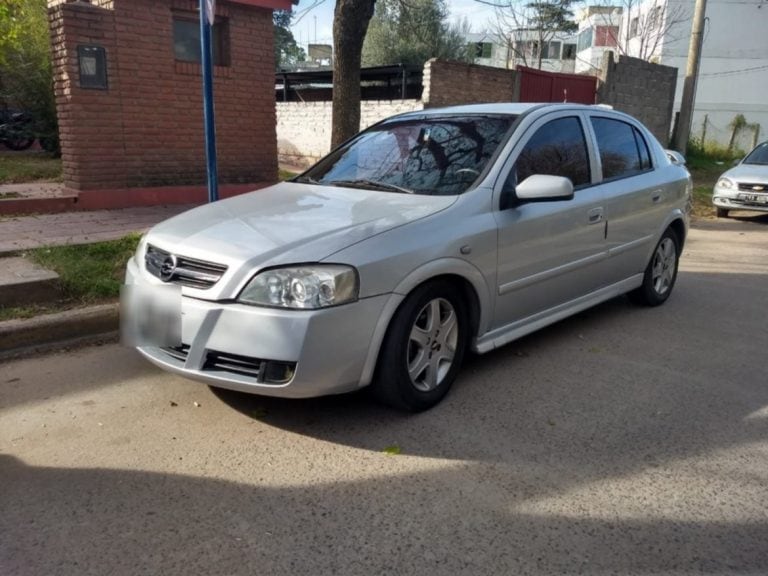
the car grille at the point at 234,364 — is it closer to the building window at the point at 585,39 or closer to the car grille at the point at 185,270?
the car grille at the point at 185,270

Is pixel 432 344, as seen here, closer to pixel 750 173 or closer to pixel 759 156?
pixel 750 173

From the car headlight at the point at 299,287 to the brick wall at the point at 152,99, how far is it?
5985mm

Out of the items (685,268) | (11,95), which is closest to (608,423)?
(685,268)

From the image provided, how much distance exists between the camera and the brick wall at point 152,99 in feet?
26.4

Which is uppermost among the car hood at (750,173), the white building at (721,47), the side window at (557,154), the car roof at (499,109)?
the white building at (721,47)

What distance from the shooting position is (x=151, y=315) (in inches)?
138

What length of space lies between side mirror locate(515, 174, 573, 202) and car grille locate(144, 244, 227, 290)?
1.80 meters

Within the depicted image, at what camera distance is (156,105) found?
862cm

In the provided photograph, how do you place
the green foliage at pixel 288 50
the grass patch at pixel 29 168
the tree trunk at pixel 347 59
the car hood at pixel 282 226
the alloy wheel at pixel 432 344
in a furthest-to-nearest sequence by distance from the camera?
1. the green foliage at pixel 288 50
2. the grass patch at pixel 29 168
3. the tree trunk at pixel 347 59
4. the alloy wheel at pixel 432 344
5. the car hood at pixel 282 226

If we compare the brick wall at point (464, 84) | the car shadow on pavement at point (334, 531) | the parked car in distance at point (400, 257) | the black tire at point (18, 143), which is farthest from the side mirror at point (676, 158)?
the black tire at point (18, 143)

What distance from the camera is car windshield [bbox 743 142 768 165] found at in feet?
40.8

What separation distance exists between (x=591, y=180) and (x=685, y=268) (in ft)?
11.8

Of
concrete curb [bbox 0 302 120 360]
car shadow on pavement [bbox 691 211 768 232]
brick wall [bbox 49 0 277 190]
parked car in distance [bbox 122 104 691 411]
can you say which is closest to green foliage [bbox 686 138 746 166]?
car shadow on pavement [bbox 691 211 768 232]

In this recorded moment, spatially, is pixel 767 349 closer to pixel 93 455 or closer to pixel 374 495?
pixel 374 495
